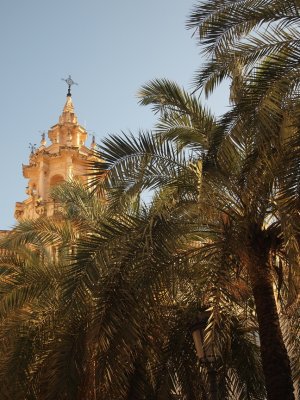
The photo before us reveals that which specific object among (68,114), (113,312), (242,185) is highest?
(68,114)

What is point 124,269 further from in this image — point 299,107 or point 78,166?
point 78,166

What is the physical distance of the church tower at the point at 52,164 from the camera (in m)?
36.6

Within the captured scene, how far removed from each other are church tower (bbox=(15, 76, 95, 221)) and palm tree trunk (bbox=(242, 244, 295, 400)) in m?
26.1

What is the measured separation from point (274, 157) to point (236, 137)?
616 millimetres

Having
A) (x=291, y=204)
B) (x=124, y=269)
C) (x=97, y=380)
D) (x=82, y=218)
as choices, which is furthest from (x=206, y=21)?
(x=82, y=218)

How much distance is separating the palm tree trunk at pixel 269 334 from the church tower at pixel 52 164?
85.8ft

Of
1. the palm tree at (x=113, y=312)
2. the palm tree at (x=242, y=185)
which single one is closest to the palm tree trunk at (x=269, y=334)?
the palm tree at (x=242, y=185)

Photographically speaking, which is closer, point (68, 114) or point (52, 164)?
point (52, 164)

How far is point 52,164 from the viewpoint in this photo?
38375 mm

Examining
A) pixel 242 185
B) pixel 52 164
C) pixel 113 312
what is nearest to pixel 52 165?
pixel 52 164

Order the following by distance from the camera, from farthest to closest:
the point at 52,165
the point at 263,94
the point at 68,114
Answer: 1. the point at 68,114
2. the point at 52,165
3. the point at 263,94

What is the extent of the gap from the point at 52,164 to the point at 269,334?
30282 mm

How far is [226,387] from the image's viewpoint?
12.4 metres

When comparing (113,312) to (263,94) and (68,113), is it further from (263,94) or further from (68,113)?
(68,113)
